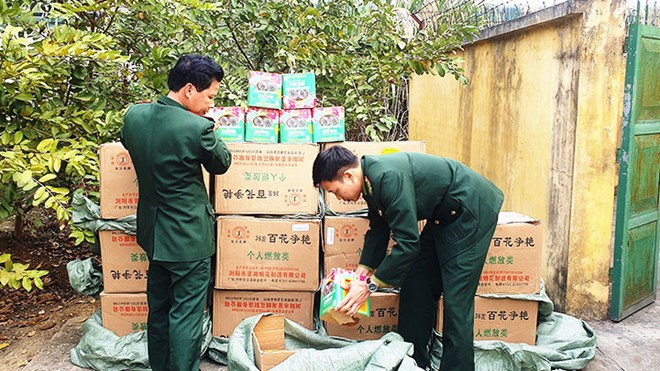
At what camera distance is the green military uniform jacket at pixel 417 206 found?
261 centimetres

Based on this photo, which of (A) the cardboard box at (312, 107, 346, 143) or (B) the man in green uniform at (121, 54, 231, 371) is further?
(A) the cardboard box at (312, 107, 346, 143)

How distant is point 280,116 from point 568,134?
1958 millimetres

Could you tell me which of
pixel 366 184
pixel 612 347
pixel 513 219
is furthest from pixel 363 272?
pixel 612 347

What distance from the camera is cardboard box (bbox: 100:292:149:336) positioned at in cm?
341

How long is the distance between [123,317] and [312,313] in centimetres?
109

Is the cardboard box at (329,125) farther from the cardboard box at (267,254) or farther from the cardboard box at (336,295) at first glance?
the cardboard box at (336,295)

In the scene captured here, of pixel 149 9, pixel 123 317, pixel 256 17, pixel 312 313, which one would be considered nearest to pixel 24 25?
pixel 149 9

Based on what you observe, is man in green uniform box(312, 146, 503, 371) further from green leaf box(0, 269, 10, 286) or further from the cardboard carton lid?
green leaf box(0, 269, 10, 286)

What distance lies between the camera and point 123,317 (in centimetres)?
342

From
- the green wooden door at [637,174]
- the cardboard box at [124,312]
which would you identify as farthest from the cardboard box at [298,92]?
the green wooden door at [637,174]

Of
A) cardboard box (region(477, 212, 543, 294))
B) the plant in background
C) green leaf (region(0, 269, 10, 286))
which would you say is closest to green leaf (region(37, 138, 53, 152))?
the plant in background

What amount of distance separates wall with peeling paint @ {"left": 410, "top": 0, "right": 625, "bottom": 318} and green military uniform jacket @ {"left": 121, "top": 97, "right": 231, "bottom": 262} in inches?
94.6

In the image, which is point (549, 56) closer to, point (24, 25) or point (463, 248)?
point (463, 248)

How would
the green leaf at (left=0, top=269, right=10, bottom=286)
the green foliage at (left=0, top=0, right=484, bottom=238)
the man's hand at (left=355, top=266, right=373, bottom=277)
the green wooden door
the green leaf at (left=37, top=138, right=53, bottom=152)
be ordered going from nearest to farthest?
1. the man's hand at (left=355, top=266, right=373, bottom=277)
2. the green leaf at (left=0, top=269, right=10, bottom=286)
3. the green leaf at (left=37, top=138, right=53, bottom=152)
4. the green foliage at (left=0, top=0, right=484, bottom=238)
5. the green wooden door
